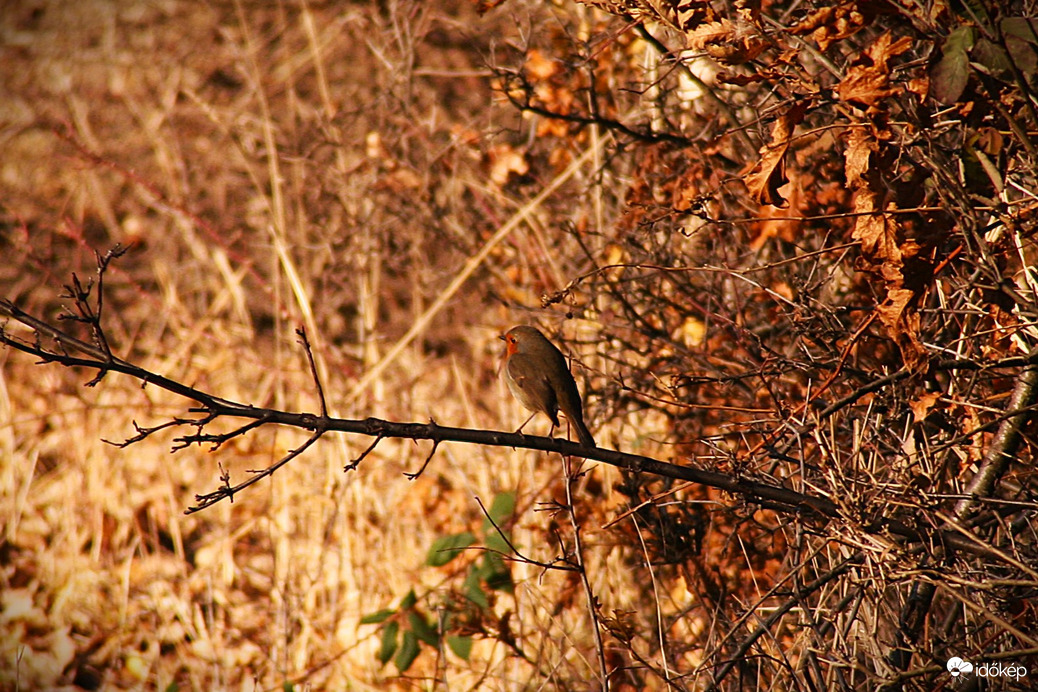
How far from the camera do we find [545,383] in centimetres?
380

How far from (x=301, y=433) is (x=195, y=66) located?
361cm

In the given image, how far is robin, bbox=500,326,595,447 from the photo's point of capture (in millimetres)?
3791

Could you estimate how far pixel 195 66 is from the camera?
26.6 ft

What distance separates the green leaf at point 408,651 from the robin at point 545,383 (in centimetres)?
177

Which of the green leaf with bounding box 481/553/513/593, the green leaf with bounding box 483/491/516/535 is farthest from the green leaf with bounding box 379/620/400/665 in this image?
the green leaf with bounding box 483/491/516/535

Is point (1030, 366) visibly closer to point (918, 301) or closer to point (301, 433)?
point (918, 301)

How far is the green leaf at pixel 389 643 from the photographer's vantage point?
4.90m

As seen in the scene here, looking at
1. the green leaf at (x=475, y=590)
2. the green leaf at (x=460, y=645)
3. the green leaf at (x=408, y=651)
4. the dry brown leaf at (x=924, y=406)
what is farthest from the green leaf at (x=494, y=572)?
the dry brown leaf at (x=924, y=406)

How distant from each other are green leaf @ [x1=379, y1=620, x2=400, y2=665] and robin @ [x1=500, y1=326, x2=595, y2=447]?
1.79 metres

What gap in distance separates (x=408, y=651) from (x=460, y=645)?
29 centimetres

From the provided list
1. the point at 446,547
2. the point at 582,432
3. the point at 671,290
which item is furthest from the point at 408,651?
the point at 671,290

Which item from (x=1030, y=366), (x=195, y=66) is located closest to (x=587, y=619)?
(x=1030, y=366)

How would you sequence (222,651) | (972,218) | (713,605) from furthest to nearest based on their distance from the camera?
(222,651)
(713,605)
(972,218)

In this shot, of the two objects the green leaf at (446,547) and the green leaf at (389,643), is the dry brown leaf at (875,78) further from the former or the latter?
the green leaf at (389,643)
